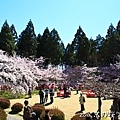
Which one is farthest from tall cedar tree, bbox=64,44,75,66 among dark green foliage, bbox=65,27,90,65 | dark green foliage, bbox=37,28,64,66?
dark green foliage, bbox=37,28,64,66

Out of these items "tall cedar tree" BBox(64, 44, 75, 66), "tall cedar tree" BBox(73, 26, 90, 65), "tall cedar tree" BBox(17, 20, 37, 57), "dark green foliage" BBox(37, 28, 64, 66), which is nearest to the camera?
"tall cedar tree" BBox(17, 20, 37, 57)

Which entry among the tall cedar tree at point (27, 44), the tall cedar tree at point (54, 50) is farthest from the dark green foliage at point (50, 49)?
the tall cedar tree at point (27, 44)

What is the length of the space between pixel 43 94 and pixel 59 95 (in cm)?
817

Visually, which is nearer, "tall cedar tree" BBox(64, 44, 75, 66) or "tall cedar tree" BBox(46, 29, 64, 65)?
"tall cedar tree" BBox(46, 29, 64, 65)

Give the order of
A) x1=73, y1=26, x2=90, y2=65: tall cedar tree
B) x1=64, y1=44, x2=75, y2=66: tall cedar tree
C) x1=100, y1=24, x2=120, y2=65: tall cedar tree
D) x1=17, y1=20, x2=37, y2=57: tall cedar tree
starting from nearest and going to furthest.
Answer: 1. x1=100, y1=24, x2=120, y2=65: tall cedar tree
2. x1=17, y1=20, x2=37, y2=57: tall cedar tree
3. x1=73, y1=26, x2=90, y2=65: tall cedar tree
4. x1=64, y1=44, x2=75, y2=66: tall cedar tree

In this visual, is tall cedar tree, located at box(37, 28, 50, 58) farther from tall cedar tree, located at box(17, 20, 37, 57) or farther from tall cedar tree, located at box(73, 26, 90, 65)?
tall cedar tree, located at box(73, 26, 90, 65)

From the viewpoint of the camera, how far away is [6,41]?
56375 mm

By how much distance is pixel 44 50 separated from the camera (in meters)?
63.3

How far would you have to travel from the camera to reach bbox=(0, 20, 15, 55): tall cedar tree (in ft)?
183

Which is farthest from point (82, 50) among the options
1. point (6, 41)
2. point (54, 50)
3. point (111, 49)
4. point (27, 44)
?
point (6, 41)

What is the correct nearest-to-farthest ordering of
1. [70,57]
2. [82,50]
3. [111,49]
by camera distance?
[111,49]
[82,50]
[70,57]

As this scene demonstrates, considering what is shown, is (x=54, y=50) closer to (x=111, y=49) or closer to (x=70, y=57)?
(x=70, y=57)

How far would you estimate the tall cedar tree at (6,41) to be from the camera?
55.9 m

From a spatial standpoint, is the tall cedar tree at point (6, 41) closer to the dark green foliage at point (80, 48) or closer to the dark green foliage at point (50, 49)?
the dark green foliage at point (50, 49)
